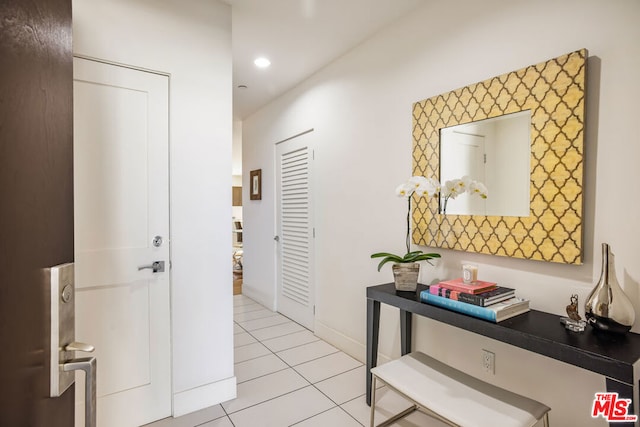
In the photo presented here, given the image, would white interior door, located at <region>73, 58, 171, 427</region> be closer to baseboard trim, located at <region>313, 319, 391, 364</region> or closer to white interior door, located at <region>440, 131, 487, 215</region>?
baseboard trim, located at <region>313, 319, 391, 364</region>

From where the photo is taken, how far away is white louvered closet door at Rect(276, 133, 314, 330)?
3.41 metres

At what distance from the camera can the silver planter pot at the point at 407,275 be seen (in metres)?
1.97

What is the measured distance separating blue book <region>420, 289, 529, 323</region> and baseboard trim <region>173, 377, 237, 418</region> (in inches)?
59.2

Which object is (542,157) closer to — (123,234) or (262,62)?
(123,234)

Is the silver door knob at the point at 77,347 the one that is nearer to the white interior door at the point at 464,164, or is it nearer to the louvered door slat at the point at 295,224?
the white interior door at the point at 464,164

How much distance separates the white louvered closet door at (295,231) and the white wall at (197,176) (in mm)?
1308

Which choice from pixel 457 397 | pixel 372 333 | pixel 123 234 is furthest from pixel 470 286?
pixel 123 234

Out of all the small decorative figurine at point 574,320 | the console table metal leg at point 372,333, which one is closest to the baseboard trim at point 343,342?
the console table metal leg at point 372,333

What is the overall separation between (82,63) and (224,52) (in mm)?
811

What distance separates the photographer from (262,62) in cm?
300

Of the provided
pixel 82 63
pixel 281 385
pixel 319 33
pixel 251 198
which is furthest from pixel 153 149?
pixel 251 198

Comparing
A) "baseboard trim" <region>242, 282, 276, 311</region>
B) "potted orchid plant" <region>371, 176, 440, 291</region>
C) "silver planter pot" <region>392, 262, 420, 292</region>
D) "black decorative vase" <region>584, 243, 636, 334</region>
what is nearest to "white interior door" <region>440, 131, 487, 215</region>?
"potted orchid plant" <region>371, 176, 440, 291</region>

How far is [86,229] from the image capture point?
69.0 inches

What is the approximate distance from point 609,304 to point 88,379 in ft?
5.68
